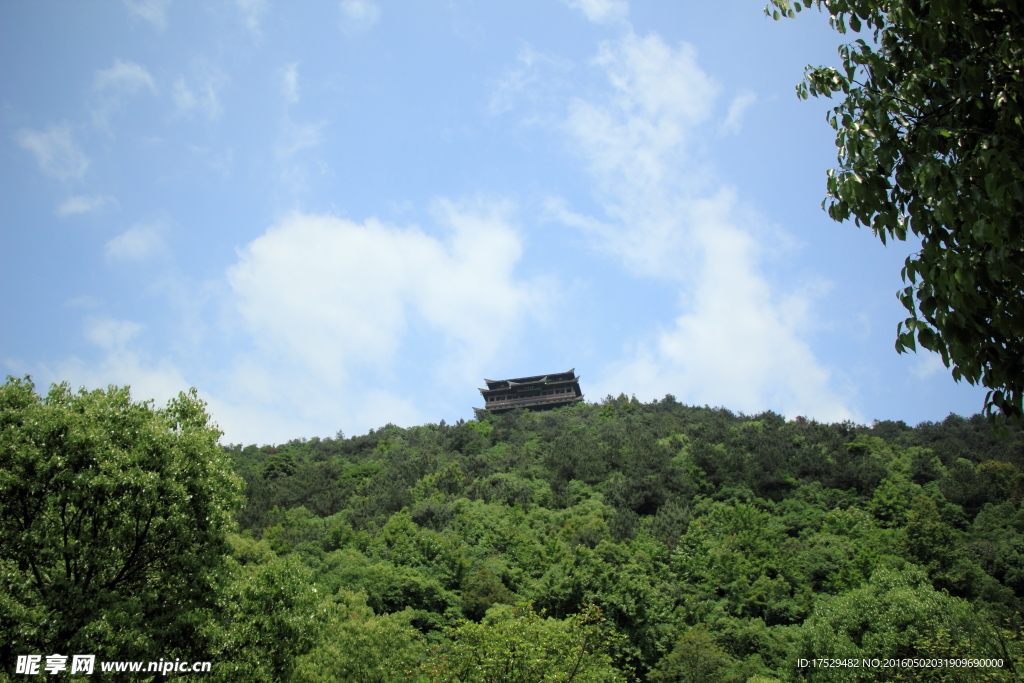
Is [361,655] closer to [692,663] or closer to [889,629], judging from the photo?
[692,663]

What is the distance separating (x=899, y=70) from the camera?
4727 mm

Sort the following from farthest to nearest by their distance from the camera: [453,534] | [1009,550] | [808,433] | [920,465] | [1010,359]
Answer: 1. [808,433]
2. [920,465]
3. [453,534]
4. [1009,550]
5. [1010,359]

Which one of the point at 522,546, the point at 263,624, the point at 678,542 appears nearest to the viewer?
the point at 263,624

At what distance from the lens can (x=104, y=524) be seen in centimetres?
1131

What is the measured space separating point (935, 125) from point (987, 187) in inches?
40.7

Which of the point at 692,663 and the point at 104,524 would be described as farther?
the point at 692,663

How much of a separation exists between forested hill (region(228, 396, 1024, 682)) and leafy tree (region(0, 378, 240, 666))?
3.18 meters

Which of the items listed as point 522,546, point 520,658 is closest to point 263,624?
point 520,658

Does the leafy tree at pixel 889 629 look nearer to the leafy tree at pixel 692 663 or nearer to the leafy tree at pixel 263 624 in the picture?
the leafy tree at pixel 692 663

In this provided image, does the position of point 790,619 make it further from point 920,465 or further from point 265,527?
point 265,527

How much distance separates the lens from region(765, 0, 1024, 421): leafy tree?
3.85 m

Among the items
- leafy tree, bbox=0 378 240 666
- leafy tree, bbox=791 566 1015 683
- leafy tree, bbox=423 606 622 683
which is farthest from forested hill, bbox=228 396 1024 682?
leafy tree, bbox=0 378 240 666

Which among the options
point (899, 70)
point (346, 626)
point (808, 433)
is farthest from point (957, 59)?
point (808, 433)

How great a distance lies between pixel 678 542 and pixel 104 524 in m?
29.8
